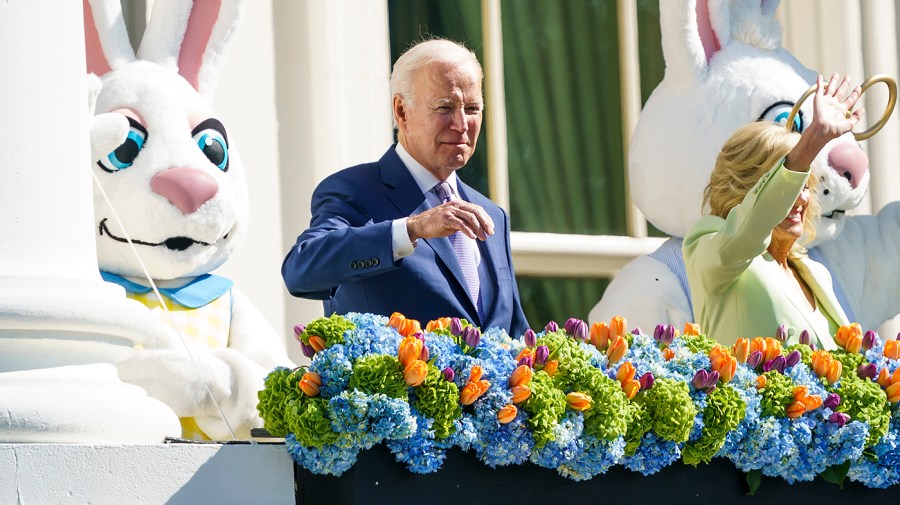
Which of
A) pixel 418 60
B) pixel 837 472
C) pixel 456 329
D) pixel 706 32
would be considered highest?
pixel 418 60

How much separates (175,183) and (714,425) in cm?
186

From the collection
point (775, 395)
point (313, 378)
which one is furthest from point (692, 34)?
point (313, 378)

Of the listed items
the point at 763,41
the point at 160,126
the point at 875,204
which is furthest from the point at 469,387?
the point at 875,204

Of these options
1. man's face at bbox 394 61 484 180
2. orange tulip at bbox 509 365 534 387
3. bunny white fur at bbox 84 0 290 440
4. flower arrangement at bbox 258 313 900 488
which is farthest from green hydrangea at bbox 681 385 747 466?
bunny white fur at bbox 84 0 290 440

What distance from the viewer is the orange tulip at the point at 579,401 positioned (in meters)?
2.97

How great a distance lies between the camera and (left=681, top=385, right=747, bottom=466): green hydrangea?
10.3ft

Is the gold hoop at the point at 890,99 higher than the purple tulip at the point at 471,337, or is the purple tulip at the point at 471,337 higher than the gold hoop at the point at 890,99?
the gold hoop at the point at 890,99

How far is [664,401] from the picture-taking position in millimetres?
3090

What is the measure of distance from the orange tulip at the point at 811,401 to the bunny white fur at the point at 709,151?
1942 mm

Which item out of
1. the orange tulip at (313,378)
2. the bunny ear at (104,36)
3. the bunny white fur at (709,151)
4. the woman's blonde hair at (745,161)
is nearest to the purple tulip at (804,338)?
the woman's blonde hair at (745,161)

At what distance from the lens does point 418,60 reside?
3.90 metres

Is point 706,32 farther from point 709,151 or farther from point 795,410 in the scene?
point 795,410

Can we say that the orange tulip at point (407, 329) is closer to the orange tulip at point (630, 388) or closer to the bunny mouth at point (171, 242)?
the orange tulip at point (630, 388)

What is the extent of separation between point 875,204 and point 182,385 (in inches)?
138
